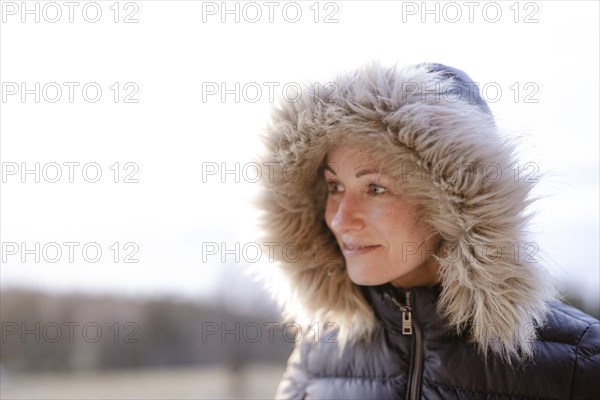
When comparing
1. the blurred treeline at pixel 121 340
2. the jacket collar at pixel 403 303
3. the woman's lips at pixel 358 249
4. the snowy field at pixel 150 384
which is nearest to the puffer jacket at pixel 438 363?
the jacket collar at pixel 403 303

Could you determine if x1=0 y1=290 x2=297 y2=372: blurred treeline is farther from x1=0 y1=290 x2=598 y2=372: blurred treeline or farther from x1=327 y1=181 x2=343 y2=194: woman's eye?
x1=327 y1=181 x2=343 y2=194: woman's eye

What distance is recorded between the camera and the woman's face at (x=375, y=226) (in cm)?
146

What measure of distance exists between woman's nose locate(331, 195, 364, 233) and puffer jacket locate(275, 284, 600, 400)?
21cm

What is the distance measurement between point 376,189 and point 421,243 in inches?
7.1

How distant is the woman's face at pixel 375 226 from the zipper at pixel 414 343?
0.07 meters

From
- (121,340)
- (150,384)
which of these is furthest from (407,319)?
(150,384)

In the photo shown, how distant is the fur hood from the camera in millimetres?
1339

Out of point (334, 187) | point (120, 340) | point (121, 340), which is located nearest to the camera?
point (334, 187)

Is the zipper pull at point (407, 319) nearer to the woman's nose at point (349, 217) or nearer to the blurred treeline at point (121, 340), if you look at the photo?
the woman's nose at point (349, 217)

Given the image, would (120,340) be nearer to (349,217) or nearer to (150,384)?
(150,384)

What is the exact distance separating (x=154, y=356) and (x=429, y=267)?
6.45 meters

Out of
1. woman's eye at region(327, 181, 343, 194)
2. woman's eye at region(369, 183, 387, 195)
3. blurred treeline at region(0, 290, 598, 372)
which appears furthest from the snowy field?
woman's eye at region(369, 183, 387, 195)

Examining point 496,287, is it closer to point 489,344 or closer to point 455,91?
point 489,344

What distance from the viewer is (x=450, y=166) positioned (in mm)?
1349
